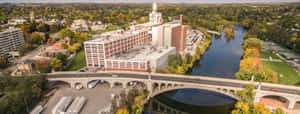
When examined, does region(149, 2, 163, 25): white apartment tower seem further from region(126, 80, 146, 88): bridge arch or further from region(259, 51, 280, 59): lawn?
region(126, 80, 146, 88): bridge arch

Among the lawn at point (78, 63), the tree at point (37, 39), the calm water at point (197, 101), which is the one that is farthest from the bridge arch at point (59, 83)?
the tree at point (37, 39)

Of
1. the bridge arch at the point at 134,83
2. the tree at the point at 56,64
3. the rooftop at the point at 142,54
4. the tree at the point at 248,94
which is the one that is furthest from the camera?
the tree at the point at 56,64

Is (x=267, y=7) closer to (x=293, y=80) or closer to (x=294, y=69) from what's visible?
(x=294, y=69)

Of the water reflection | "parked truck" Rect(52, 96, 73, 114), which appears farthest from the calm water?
"parked truck" Rect(52, 96, 73, 114)

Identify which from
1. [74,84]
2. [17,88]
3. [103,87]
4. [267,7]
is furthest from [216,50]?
[267,7]

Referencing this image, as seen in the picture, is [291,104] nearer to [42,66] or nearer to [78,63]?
[78,63]

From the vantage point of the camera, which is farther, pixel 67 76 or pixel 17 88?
pixel 67 76

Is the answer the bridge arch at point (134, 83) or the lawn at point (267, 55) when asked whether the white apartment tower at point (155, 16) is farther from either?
the bridge arch at point (134, 83)
